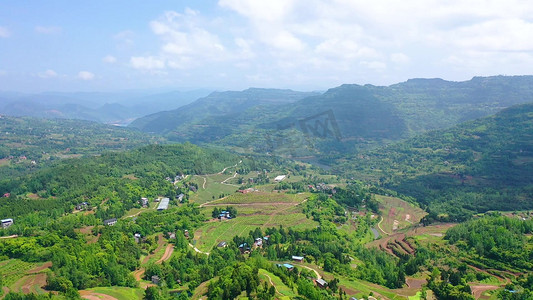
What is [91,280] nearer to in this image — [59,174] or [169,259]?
[169,259]

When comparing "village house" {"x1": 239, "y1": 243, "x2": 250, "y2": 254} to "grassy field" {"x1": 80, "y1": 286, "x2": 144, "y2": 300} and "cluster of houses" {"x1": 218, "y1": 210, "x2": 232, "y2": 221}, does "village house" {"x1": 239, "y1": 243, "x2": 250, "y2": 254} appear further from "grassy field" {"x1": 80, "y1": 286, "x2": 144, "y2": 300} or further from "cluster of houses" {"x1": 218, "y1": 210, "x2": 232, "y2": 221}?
"grassy field" {"x1": 80, "y1": 286, "x2": 144, "y2": 300}

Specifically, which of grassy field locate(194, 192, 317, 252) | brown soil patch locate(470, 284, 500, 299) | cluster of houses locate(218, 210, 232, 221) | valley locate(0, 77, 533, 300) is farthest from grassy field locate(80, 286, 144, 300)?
brown soil patch locate(470, 284, 500, 299)

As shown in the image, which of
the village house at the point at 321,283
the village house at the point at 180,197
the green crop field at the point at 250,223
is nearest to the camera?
the village house at the point at 321,283

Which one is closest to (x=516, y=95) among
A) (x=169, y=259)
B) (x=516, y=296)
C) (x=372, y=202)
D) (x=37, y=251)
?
(x=372, y=202)

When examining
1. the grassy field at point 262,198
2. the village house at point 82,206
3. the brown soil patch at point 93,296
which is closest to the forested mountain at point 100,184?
the village house at point 82,206

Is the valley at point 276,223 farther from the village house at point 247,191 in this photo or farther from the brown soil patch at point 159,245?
the village house at point 247,191

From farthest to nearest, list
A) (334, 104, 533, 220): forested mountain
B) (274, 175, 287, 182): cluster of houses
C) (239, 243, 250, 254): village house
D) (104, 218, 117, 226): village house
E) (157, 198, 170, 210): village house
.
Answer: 1. (274, 175, 287, 182): cluster of houses
2. (334, 104, 533, 220): forested mountain
3. (157, 198, 170, 210): village house
4. (104, 218, 117, 226): village house
5. (239, 243, 250, 254): village house

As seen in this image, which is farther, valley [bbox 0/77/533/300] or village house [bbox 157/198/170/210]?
village house [bbox 157/198/170/210]
